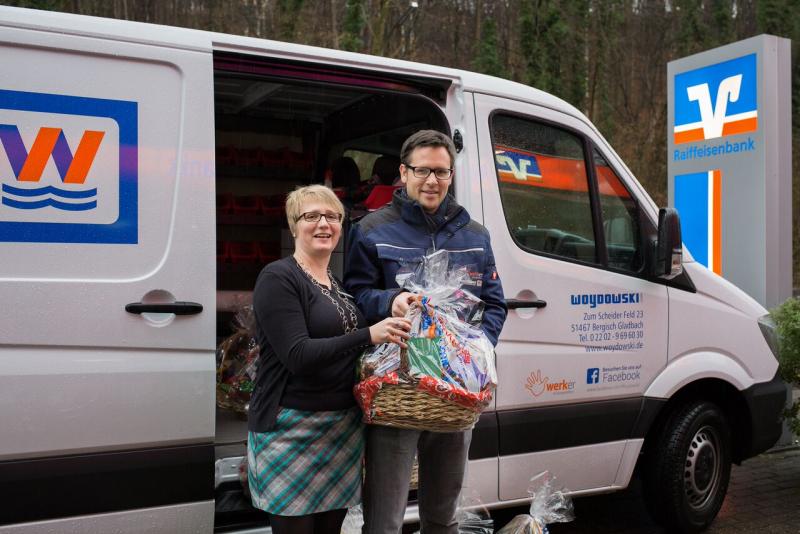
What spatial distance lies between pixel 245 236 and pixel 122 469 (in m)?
3.03

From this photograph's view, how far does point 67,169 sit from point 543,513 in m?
2.27

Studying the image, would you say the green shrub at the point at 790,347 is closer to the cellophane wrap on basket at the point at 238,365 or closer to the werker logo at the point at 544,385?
the werker logo at the point at 544,385

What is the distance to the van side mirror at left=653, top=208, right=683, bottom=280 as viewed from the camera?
364 centimetres

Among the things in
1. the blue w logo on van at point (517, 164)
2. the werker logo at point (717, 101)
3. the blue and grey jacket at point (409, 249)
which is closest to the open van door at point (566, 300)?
the blue w logo on van at point (517, 164)

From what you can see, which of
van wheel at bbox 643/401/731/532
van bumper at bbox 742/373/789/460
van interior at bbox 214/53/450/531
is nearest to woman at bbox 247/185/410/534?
van interior at bbox 214/53/450/531

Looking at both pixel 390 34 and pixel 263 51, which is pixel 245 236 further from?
pixel 390 34

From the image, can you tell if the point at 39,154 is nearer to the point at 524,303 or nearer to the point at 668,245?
the point at 524,303

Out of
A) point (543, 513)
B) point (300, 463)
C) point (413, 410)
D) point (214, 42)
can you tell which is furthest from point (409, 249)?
point (543, 513)

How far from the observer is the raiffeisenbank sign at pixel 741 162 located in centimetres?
598

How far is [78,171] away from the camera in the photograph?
250 centimetres

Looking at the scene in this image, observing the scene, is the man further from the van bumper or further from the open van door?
the van bumper

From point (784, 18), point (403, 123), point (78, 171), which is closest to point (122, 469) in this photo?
point (78, 171)

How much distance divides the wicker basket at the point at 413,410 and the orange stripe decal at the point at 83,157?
1213 mm

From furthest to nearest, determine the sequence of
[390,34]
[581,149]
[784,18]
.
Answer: [784,18] < [390,34] < [581,149]
